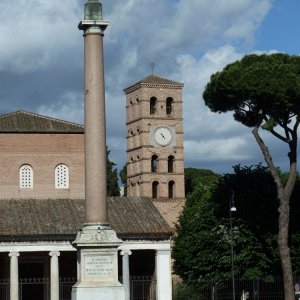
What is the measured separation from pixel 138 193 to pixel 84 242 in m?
39.1

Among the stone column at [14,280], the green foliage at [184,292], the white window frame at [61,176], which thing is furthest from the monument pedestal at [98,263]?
the white window frame at [61,176]

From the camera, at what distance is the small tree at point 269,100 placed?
35938mm

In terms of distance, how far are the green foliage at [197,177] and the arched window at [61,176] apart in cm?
2189

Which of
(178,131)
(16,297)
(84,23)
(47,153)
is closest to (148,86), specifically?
(178,131)

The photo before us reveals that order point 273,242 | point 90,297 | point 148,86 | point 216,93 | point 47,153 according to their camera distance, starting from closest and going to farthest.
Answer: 1. point 90,297
2. point 216,93
3. point 273,242
4. point 47,153
5. point 148,86

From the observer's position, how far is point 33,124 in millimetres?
49625

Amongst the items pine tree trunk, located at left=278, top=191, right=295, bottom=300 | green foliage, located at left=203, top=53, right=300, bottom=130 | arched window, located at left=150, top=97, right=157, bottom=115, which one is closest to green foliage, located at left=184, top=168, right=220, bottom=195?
arched window, located at left=150, top=97, right=157, bottom=115

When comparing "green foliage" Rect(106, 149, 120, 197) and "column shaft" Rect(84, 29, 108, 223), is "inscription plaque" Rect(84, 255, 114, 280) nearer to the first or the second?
"column shaft" Rect(84, 29, 108, 223)

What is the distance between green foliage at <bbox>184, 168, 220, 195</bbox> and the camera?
2842 inches

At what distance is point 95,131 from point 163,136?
3856 centimetres

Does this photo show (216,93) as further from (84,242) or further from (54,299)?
(84,242)

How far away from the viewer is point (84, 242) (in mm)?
20531

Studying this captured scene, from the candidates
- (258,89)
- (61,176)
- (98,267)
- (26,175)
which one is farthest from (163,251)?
(98,267)

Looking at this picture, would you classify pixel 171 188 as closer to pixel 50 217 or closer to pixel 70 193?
pixel 70 193
